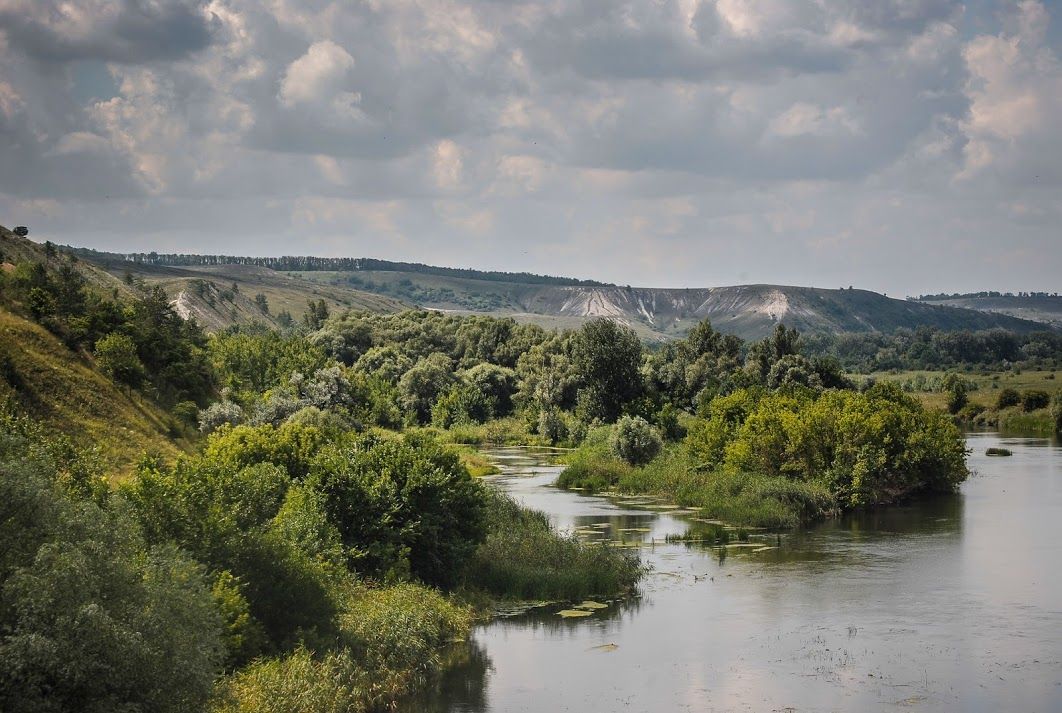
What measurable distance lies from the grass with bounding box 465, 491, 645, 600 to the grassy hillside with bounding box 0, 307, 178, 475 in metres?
22.7

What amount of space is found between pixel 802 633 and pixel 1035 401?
392 feet

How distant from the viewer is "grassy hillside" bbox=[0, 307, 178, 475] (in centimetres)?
6059

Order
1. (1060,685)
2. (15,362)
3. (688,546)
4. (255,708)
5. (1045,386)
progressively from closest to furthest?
1. (255,708)
2. (1060,685)
3. (688,546)
4. (15,362)
5. (1045,386)

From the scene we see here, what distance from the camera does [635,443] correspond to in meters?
82.7

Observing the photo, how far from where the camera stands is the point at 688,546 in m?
55.2

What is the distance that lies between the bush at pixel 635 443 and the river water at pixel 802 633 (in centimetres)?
2172

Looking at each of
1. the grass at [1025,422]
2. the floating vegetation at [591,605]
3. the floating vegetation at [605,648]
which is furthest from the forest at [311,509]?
the grass at [1025,422]

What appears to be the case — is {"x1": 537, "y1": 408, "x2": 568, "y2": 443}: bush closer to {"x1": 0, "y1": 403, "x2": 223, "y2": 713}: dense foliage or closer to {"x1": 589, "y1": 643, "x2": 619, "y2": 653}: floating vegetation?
{"x1": 589, "y1": 643, "x2": 619, "y2": 653}: floating vegetation

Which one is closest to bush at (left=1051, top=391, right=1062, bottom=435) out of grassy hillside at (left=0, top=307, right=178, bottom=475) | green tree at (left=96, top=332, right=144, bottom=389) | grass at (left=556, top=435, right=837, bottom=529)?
grass at (left=556, top=435, right=837, bottom=529)

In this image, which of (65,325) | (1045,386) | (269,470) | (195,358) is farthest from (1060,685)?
(1045,386)

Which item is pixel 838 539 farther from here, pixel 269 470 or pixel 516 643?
pixel 269 470

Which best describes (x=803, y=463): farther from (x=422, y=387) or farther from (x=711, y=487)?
(x=422, y=387)

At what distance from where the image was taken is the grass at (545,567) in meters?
43.7

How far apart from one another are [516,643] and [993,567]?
23345mm
